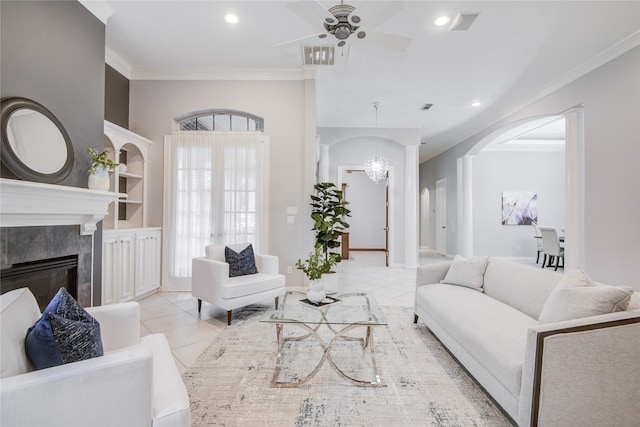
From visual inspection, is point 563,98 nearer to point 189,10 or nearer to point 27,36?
point 189,10

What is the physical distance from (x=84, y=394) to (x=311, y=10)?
2.62 metres

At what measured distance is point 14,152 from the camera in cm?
197

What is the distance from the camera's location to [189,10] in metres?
2.80

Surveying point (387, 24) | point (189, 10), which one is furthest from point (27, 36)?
point (387, 24)

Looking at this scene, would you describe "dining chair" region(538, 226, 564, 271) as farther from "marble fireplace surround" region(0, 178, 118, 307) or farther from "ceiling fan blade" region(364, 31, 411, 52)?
"marble fireplace surround" region(0, 178, 118, 307)

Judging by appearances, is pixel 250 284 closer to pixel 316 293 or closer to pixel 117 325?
pixel 316 293

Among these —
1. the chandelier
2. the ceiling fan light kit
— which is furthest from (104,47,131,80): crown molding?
the chandelier

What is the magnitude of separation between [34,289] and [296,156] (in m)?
3.04

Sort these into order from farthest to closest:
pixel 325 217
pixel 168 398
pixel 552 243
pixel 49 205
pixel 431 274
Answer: pixel 552 243, pixel 325 217, pixel 431 274, pixel 49 205, pixel 168 398

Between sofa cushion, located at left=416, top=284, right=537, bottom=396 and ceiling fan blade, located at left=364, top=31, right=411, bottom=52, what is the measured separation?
7.25ft

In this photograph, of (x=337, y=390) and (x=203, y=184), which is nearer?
(x=337, y=390)

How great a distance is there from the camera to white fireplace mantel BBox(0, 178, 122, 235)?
1847 mm

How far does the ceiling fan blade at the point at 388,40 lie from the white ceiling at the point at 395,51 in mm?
74

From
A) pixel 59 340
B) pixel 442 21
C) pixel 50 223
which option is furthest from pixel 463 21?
pixel 50 223
